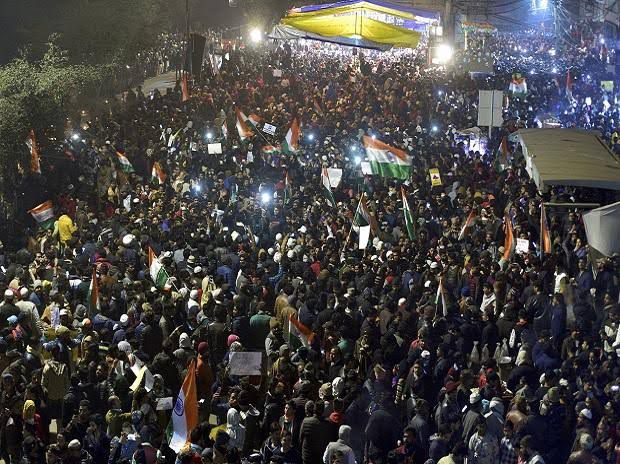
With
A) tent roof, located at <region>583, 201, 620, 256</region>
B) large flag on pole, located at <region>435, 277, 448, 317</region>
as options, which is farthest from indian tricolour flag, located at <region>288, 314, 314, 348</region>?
tent roof, located at <region>583, 201, 620, 256</region>

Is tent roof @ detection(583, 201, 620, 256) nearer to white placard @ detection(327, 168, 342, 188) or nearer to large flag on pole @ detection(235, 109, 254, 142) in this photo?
white placard @ detection(327, 168, 342, 188)

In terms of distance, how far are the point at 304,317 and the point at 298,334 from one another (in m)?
0.49

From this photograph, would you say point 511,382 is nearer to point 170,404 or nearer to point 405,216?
point 170,404

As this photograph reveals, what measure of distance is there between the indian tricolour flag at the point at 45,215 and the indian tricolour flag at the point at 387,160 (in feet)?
19.6

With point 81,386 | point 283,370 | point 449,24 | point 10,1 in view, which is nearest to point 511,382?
point 283,370

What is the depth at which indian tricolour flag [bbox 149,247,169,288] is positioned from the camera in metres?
14.9

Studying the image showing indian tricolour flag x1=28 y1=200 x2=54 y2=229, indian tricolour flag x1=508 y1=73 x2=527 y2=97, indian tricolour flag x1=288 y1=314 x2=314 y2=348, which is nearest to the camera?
indian tricolour flag x1=288 y1=314 x2=314 y2=348

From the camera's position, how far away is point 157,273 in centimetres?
1505

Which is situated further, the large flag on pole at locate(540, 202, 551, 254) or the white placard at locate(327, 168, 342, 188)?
the white placard at locate(327, 168, 342, 188)

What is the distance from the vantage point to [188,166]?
2431cm

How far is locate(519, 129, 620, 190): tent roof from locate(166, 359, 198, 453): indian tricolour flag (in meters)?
8.44

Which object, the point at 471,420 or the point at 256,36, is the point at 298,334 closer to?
the point at 471,420

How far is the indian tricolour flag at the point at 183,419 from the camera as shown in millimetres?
10258

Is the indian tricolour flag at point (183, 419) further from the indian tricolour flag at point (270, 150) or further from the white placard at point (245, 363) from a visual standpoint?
the indian tricolour flag at point (270, 150)
